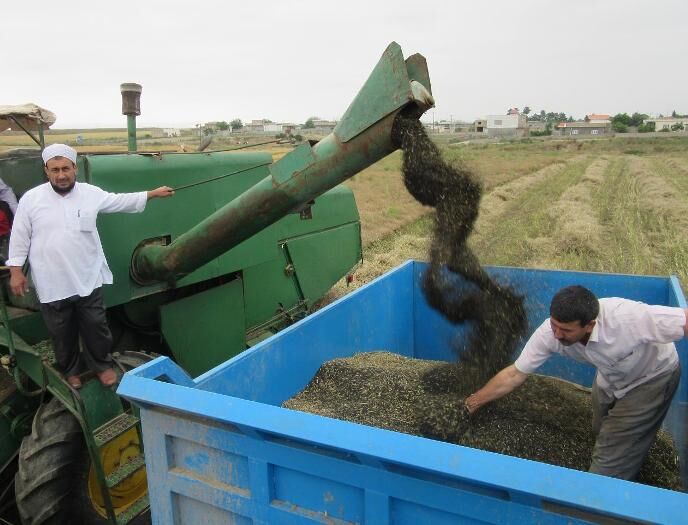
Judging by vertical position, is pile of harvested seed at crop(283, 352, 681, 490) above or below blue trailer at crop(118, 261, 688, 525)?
below

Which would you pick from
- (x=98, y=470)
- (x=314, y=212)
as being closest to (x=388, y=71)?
(x=98, y=470)

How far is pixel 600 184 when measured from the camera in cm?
2277

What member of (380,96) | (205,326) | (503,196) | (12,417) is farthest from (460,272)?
(503,196)

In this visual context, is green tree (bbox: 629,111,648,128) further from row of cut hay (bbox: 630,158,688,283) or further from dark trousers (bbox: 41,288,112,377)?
dark trousers (bbox: 41,288,112,377)

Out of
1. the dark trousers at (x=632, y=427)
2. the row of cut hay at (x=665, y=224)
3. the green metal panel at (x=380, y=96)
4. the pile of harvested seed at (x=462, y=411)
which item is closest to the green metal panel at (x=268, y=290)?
the pile of harvested seed at (x=462, y=411)

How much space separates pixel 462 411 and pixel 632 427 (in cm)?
73

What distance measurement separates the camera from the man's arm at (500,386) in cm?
248

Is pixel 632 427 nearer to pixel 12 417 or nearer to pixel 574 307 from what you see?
pixel 574 307

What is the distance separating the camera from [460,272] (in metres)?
3.28

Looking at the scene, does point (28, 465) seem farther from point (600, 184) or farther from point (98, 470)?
point (600, 184)

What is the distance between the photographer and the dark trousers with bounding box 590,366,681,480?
2490 millimetres

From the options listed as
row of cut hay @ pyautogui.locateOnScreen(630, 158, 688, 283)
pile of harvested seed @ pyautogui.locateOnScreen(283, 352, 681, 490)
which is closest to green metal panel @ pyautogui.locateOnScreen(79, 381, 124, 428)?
pile of harvested seed @ pyautogui.locateOnScreen(283, 352, 681, 490)

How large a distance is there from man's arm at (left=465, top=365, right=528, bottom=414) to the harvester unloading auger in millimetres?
1092

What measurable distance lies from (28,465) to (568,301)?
251 centimetres
